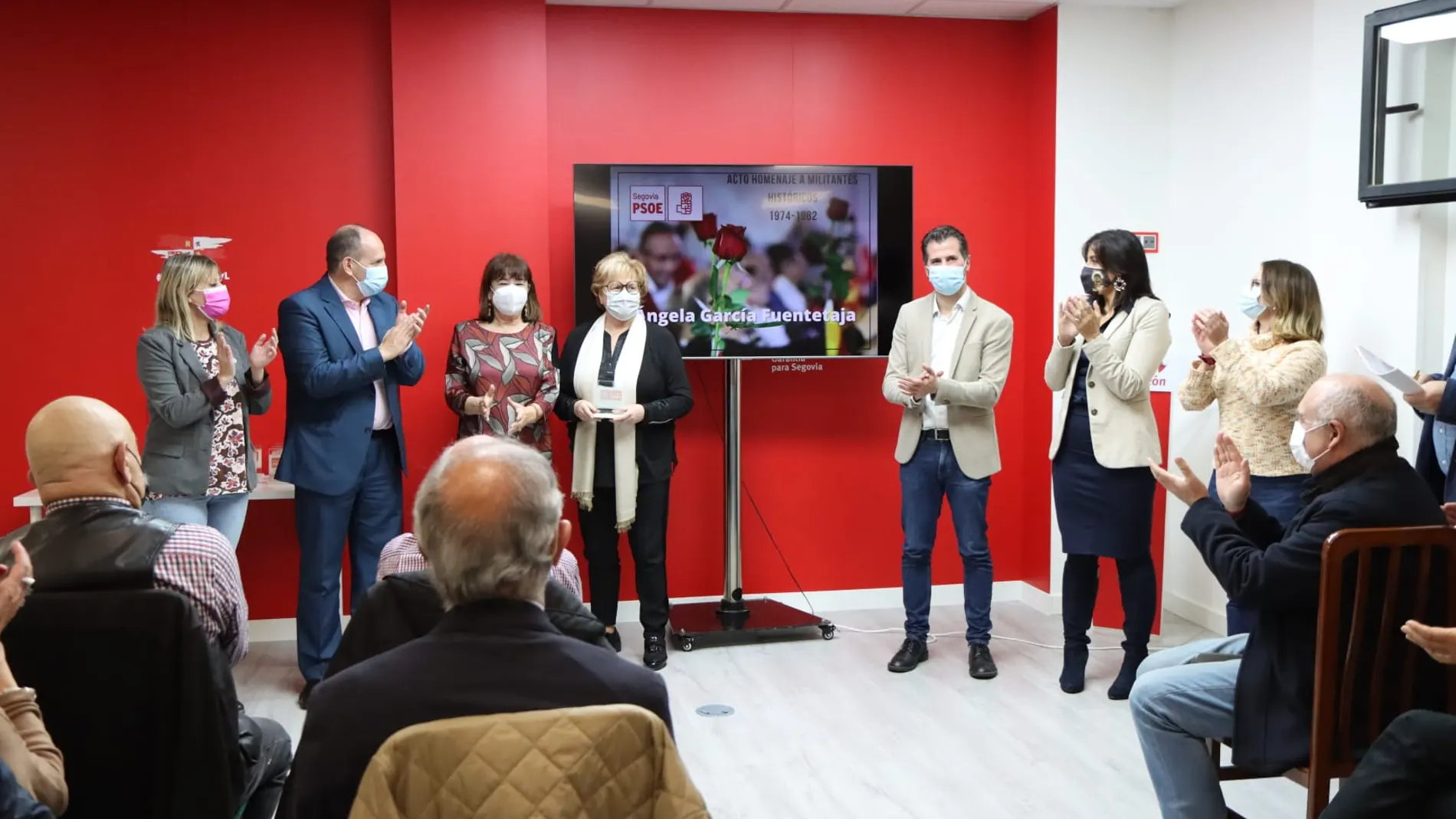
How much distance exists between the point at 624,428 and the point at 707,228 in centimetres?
95

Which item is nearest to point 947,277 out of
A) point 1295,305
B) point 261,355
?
point 1295,305

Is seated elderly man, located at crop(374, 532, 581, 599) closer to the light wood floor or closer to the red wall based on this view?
the light wood floor

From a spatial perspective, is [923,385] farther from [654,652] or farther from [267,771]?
[267,771]

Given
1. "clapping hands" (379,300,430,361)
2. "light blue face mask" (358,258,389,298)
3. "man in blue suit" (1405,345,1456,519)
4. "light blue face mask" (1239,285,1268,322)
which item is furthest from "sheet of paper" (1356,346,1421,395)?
"light blue face mask" (358,258,389,298)

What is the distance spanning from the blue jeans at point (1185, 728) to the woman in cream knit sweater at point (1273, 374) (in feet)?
3.94

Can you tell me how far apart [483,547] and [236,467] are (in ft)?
9.03

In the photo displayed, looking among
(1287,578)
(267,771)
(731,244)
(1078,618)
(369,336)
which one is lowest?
(1078,618)

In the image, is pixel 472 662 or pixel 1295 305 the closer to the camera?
pixel 472 662

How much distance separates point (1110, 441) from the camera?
411cm

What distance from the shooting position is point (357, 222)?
4953 millimetres

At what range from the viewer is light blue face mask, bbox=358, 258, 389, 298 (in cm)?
414

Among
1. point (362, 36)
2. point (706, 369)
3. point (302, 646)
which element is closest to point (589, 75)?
point (362, 36)

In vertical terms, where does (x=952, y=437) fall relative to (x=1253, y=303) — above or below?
below

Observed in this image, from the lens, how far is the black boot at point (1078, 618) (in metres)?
4.24
